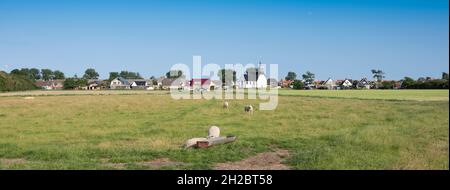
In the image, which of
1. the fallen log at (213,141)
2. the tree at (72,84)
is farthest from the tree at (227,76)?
the fallen log at (213,141)

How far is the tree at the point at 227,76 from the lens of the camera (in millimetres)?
163000

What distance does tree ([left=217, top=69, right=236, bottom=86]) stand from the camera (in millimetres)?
163000

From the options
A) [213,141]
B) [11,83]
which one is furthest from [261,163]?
[11,83]

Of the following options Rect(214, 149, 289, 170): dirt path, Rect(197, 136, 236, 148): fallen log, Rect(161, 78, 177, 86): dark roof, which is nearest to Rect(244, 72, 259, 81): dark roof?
Rect(161, 78, 177, 86): dark roof

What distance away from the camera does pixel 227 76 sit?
541ft

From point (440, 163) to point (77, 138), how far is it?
48.7ft

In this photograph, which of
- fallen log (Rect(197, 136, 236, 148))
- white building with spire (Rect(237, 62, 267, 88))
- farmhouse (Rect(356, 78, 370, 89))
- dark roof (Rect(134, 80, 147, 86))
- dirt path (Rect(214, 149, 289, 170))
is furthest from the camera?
dark roof (Rect(134, 80, 147, 86))

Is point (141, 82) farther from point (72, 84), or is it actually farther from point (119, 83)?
point (72, 84)

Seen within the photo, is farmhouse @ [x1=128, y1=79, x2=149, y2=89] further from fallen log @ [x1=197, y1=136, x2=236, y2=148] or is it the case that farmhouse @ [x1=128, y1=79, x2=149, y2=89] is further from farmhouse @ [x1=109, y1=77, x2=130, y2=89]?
fallen log @ [x1=197, y1=136, x2=236, y2=148]

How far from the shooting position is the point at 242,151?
1536 centimetres

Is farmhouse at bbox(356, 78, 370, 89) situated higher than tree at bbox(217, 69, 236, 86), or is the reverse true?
tree at bbox(217, 69, 236, 86)

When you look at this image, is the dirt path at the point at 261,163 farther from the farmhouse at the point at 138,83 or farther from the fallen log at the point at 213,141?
the farmhouse at the point at 138,83

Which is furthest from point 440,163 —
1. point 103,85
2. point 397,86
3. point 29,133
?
point 103,85

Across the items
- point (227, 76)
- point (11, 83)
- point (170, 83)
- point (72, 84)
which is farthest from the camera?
point (170, 83)
